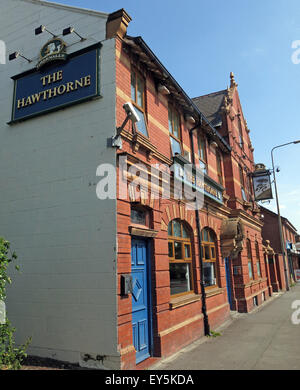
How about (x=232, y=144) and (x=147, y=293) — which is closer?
(x=147, y=293)

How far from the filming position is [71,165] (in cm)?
692

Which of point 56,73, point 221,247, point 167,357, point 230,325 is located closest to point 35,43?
point 56,73

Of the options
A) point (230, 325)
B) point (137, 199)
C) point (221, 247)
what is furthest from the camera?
point (221, 247)

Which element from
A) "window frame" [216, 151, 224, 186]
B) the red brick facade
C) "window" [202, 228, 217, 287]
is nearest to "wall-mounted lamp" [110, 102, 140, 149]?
the red brick facade

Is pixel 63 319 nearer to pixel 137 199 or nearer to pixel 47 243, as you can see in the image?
pixel 47 243

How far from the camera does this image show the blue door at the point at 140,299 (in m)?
6.52

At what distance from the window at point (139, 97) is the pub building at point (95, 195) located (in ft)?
0.11

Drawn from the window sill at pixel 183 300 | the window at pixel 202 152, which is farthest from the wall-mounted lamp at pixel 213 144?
the window sill at pixel 183 300

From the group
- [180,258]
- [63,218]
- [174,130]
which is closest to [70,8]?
[174,130]

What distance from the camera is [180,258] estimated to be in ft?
29.2

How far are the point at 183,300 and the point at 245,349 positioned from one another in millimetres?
1950

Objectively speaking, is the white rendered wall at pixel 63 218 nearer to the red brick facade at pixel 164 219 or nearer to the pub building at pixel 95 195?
the pub building at pixel 95 195

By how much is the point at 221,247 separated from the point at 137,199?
658cm

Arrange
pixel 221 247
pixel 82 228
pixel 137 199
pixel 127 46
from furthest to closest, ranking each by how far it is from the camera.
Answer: pixel 221 247, pixel 127 46, pixel 137 199, pixel 82 228
